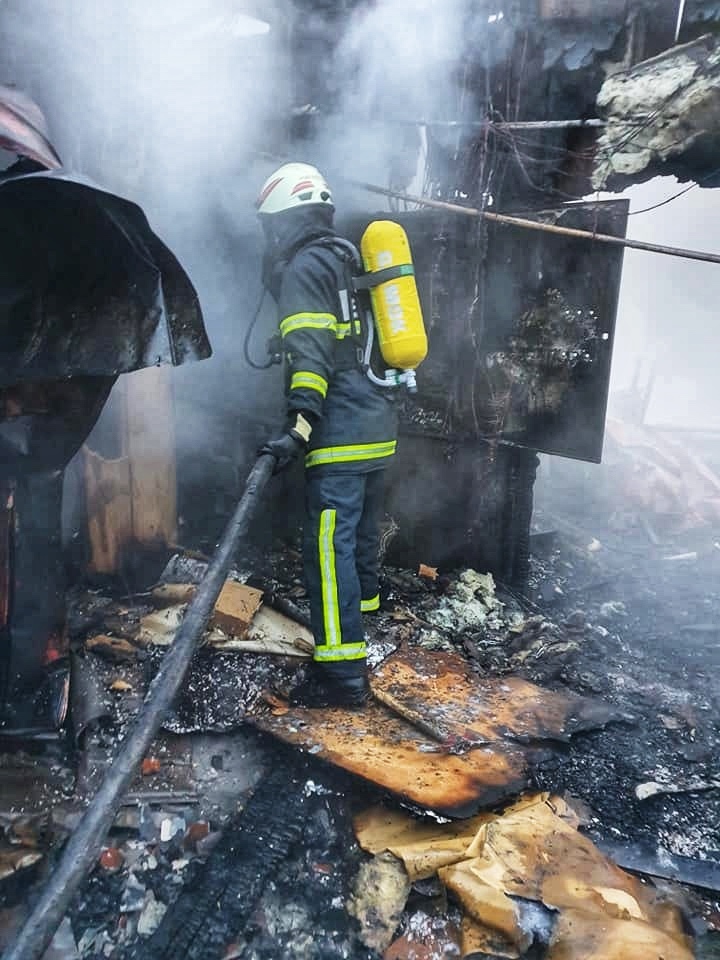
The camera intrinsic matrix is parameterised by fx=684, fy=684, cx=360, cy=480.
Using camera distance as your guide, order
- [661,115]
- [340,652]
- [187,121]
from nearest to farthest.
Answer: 1. [340,652]
2. [661,115]
3. [187,121]

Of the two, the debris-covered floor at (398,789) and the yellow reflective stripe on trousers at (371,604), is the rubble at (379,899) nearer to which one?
the debris-covered floor at (398,789)

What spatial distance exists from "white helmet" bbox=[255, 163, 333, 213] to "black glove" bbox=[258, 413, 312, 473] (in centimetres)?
124

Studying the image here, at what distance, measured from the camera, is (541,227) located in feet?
13.7

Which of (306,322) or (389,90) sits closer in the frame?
(306,322)

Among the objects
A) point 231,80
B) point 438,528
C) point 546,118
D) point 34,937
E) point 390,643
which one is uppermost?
point 231,80

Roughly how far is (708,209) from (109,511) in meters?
19.7

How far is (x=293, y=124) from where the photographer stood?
4.96 meters

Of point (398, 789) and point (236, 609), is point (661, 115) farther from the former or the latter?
point (398, 789)

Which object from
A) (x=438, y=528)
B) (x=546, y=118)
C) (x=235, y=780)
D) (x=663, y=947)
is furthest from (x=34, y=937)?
(x=546, y=118)

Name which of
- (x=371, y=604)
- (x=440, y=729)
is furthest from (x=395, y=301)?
(x=440, y=729)

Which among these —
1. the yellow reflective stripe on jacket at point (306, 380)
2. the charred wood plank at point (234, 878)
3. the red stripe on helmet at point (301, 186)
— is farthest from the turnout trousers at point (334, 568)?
the red stripe on helmet at point (301, 186)

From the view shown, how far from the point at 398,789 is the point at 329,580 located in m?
A: 1.14

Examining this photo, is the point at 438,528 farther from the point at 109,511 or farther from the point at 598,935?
the point at 598,935

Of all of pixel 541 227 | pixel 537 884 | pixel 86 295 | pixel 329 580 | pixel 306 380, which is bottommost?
pixel 537 884
